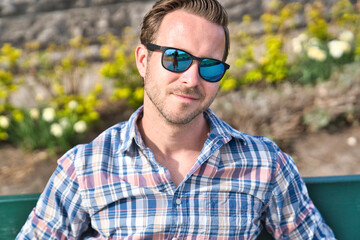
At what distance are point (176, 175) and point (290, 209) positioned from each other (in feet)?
1.64

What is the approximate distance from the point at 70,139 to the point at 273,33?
2346 mm

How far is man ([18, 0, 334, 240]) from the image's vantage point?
1.58 meters

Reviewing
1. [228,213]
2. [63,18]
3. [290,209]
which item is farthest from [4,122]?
[290,209]

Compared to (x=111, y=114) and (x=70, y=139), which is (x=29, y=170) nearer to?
(x=70, y=139)

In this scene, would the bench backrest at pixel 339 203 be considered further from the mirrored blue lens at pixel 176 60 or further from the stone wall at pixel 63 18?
the stone wall at pixel 63 18

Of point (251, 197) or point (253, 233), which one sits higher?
point (251, 197)

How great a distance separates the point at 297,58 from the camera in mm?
3879

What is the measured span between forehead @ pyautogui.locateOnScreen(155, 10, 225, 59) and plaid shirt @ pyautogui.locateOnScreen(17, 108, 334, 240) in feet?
1.18

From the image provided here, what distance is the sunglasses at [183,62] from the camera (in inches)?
60.1

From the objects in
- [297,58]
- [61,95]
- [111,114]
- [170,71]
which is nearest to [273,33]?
[297,58]

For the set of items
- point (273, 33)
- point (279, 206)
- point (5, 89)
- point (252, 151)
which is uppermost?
point (273, 33)

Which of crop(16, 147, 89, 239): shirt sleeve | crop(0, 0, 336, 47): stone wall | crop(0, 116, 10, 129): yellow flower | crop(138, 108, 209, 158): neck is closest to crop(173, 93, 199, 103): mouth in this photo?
crop(138, 108, 209, 158): neck

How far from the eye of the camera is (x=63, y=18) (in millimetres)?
4664

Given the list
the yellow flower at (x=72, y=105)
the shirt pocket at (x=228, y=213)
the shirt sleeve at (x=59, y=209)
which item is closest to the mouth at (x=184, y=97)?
the shirt pocket at (x=228, y=213)
